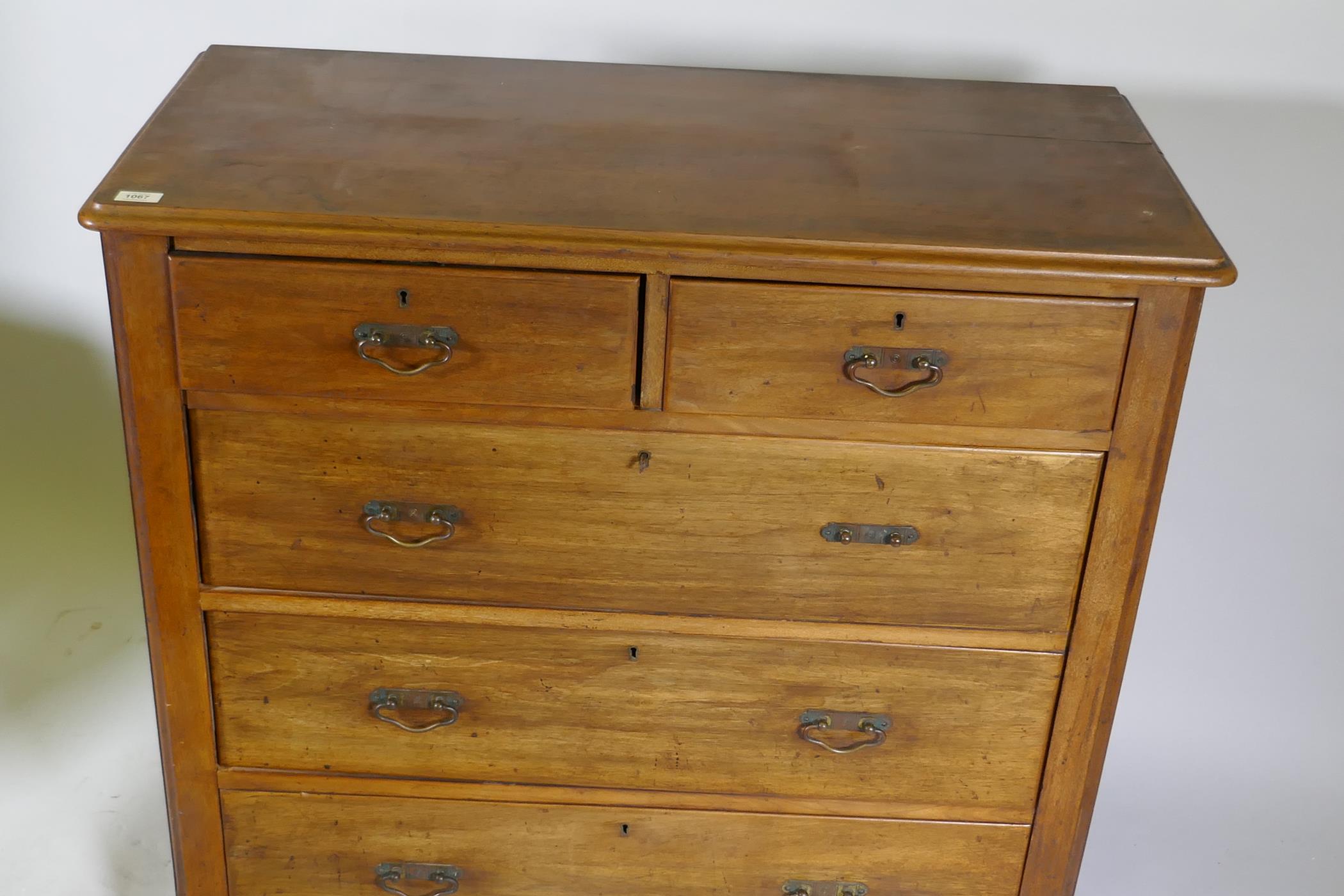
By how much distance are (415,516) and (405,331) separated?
9.5 inches

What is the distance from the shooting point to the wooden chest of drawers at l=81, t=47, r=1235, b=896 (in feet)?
5.40

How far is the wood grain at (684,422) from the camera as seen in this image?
1717 mm

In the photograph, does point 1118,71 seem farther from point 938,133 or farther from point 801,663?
point 801,663

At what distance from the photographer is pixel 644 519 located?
70.3 inches

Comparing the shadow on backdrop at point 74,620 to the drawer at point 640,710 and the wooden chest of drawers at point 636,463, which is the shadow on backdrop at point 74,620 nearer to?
the wooden chest of drawers at point 636,463

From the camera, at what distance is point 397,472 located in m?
1.76

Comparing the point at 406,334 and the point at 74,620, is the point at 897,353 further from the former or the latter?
the point at 74,620

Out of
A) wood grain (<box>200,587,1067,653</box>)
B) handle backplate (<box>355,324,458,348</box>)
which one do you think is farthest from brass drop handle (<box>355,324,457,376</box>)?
wood grain (<box>200,587,1067,653</box>)

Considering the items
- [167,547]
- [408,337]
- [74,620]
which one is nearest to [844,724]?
[408,337]

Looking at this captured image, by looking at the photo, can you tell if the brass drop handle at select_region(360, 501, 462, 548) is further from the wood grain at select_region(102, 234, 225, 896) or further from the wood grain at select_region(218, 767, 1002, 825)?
the wood grain at select_region(218, 767, 1002, 825)

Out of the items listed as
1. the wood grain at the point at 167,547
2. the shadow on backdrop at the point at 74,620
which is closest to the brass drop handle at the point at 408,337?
the wood grain at the point at 167,547

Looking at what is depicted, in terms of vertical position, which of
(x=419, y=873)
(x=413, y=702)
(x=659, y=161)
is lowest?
(x=419, y=873)

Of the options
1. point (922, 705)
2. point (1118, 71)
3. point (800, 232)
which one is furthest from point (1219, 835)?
point (800, 232)

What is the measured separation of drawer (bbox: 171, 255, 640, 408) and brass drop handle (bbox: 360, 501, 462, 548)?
0.47ft
